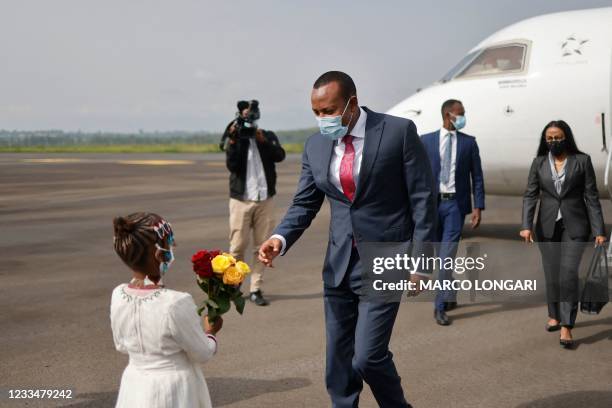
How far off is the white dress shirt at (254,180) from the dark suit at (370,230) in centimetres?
353

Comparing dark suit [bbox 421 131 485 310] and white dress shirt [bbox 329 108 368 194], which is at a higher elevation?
white dress shirt [bbox 329 108 368 194]

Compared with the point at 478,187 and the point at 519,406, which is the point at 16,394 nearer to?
the point at 519,406

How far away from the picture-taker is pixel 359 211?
3.90 m

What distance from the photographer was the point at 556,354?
228 inches

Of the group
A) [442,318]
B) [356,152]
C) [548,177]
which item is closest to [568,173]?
[548,177]

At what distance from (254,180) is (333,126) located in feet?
12.7

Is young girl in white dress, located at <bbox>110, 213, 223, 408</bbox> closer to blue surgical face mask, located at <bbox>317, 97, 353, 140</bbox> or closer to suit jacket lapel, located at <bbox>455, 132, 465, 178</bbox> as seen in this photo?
blue surgical face mask, located at <bbox>317, 97, 353, 140</bbox>

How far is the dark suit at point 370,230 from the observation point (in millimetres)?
3818

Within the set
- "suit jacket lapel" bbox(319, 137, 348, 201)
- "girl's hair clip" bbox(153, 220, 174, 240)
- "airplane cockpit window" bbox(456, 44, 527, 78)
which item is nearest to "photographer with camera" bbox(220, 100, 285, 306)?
"suit jacket lapel" bbox(319, 137, 348, 201)

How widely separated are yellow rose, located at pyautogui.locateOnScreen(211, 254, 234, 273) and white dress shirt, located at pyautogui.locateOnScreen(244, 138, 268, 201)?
436 cm

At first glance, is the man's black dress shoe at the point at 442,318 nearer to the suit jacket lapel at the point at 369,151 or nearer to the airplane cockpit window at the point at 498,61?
the suit jacket lapel at the point at 369,151

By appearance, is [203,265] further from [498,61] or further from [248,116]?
[498,61]

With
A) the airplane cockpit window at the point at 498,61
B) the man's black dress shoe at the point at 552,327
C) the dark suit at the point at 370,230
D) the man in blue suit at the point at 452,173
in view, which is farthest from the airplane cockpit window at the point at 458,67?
the dark suit at the point at 370,230

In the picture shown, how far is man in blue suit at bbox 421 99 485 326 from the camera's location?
23.1 feet
